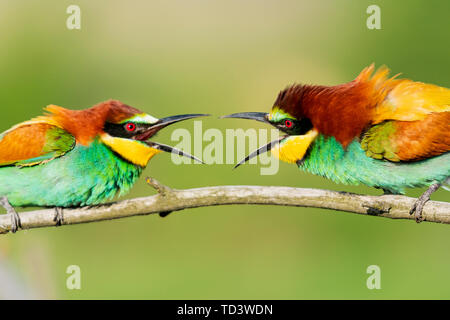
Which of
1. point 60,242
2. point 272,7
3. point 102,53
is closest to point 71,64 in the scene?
point 102,53

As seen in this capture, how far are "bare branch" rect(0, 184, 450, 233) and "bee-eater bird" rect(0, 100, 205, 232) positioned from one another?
208 millimetres

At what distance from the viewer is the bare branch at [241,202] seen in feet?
7.96

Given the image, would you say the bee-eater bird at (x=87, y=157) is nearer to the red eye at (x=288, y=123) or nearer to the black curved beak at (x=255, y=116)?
the black curved beak at (x=255, y=116)

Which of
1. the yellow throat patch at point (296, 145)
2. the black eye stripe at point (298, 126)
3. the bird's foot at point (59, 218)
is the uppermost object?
the black eye stripe at point (298, 126)

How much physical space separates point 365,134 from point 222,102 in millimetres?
2931

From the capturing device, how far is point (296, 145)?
2.91m

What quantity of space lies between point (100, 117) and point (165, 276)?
7.34 ft

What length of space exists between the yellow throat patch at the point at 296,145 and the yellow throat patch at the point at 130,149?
23.9 inches

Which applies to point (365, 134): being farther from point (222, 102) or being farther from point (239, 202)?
point (222, 102)

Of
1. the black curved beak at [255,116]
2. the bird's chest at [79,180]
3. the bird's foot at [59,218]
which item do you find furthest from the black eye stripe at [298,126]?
the bird's foot at [59,218]

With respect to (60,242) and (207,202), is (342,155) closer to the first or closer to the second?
(207,202)

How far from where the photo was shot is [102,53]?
638cm

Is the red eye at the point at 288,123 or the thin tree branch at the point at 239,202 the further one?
the red eye at the point at 288,123

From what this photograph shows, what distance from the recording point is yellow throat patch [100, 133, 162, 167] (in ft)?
9.53
